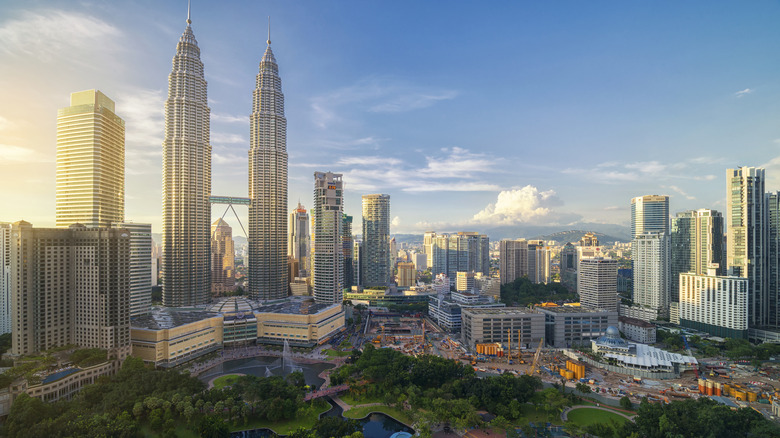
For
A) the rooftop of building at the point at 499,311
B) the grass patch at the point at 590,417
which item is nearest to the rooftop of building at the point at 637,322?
the rooftop of building at the point at 499,311

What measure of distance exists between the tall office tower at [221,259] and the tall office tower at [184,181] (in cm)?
2107

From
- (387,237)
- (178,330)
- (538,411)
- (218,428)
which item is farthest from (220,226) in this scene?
(538,411)

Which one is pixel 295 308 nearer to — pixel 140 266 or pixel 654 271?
pixel 140 266

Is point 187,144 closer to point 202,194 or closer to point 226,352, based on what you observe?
point 202,194

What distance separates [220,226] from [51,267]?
73741mm

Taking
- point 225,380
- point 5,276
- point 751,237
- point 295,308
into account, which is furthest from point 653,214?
point 5,276

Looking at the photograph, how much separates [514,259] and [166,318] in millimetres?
80255

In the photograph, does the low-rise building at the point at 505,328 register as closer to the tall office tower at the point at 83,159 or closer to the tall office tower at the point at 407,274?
the tall office tower at the point at 407,274

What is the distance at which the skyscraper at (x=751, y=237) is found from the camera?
53.3 metres

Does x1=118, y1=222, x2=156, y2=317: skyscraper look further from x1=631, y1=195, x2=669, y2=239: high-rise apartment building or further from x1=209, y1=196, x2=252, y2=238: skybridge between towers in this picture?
x1=631, y1=195, x2=669, y2=239: high-rise apartment building

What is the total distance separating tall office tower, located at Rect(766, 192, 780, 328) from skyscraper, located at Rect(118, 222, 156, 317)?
81724 millimetres

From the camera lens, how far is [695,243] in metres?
68.9

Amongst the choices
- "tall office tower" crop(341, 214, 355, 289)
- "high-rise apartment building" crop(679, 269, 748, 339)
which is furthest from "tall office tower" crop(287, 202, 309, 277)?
"high-rise apartment building" crop(679, 269, 748, 339)

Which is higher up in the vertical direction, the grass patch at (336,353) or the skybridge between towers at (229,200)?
the skybridge between towers at (229,200)
